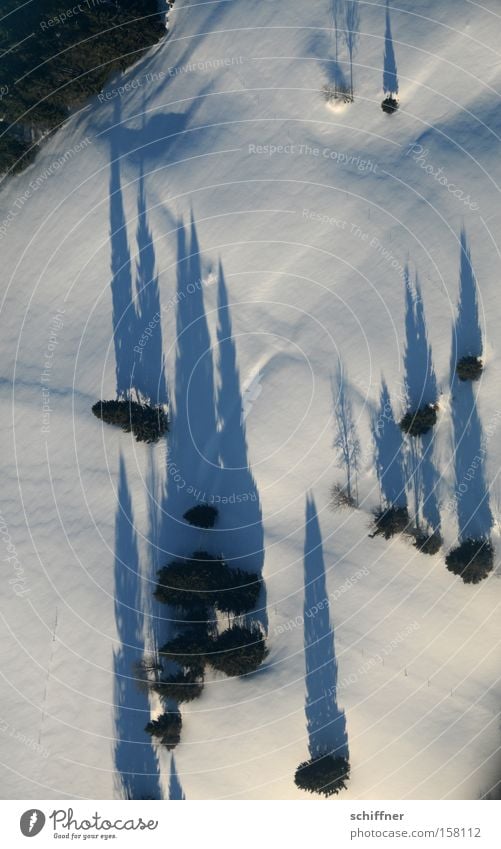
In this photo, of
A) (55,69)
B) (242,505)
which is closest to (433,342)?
(242,505)

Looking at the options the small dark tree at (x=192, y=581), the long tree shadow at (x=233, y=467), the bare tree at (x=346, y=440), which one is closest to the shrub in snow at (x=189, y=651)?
the small dark tree at (x=192, y=581)

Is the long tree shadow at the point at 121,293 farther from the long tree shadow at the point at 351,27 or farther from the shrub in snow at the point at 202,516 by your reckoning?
the long tree shadow at the point at 351,27

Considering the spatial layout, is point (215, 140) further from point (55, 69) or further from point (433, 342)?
point (433, 342)

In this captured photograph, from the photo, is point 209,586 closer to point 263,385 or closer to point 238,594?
point 238,594

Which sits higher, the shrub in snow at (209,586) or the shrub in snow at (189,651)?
the shrub in snow at (209,586)

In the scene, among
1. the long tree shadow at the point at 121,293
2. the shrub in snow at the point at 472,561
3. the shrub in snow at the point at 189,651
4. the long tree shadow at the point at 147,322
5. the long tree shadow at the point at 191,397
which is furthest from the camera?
the long tree shadow at the point at 121,293
